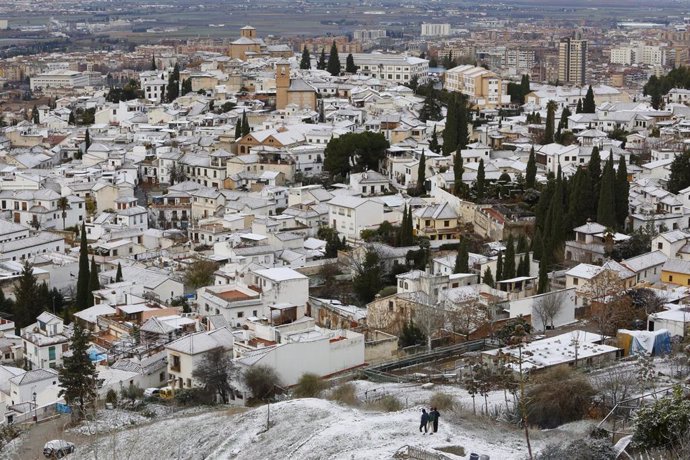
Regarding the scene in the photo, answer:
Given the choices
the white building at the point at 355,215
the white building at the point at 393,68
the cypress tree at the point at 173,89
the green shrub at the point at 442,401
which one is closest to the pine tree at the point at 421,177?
the white building at the point at 355,215

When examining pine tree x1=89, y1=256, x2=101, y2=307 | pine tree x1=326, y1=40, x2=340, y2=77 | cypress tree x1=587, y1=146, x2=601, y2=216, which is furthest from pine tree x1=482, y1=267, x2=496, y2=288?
pine tree x1=326, y1=40, x2=340, y2=77

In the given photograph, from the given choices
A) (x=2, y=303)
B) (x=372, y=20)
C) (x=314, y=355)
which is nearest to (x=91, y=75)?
(x=2, y=303)

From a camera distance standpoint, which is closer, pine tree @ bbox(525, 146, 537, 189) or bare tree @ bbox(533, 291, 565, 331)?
bare tree @ bbox(533, 291, 565, 331)

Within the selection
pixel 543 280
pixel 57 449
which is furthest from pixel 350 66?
pixel 57 449

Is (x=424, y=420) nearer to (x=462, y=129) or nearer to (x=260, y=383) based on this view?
(x=260, y=383)

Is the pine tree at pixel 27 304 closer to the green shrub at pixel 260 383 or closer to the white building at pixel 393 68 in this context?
the green shrub at pixel 260 383

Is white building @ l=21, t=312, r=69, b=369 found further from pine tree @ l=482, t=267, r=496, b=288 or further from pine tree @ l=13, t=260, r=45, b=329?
pine tree @ l=482, t=267, r=496, b=288
